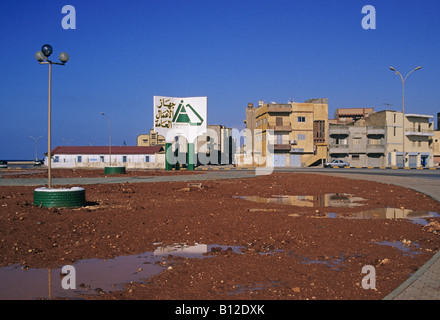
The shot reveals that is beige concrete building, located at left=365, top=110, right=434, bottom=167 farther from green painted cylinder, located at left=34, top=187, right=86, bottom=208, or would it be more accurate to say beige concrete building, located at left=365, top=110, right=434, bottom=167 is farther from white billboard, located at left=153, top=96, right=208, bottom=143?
green painted cylinder, located at left=34, top=187, right=86, bottom=208

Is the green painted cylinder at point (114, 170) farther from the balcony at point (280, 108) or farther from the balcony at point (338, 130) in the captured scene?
the balcony at point (338, 130)

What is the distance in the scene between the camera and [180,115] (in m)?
43.2

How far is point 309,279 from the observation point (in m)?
5.66

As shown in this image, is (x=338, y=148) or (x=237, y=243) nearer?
(x=237, y=243)

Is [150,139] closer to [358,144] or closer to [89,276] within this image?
[358,144]

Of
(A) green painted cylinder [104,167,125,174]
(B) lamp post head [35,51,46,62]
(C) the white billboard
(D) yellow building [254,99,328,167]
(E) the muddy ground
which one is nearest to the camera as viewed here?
(E) the muddy ground

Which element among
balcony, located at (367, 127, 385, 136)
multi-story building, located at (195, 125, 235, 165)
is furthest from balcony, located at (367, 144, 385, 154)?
multi-story building, located at (195, 125, 235, 165)

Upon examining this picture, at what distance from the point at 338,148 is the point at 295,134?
8520mm

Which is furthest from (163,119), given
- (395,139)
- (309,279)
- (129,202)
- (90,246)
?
(395,139)

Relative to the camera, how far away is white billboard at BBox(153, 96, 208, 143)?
140 feet

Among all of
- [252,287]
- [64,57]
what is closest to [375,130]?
[64,57]

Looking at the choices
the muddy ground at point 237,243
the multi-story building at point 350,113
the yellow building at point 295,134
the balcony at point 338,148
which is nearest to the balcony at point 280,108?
the yellow building at point 295,134

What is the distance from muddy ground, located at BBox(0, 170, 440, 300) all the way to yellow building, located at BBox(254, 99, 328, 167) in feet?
192
